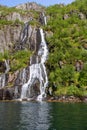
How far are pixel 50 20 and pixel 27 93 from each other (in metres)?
71.7

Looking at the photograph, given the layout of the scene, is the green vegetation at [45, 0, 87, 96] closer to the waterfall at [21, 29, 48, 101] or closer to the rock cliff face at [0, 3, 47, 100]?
the waterfall at [21, 29, 48, 101]

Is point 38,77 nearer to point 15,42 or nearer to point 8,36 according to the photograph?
point 15,42

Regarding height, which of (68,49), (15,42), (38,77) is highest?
(15,42)

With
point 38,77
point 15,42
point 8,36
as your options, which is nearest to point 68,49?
point 38,77

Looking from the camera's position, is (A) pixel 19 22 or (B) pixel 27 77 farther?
(A) pixel 19 22

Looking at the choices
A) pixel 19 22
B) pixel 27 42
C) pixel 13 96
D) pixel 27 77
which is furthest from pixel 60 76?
pixel 19 22

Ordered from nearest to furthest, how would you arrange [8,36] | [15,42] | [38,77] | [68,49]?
[38,77]
[68,49]
[15,42]
[8,36]

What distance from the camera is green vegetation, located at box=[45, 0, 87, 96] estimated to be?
11712 centimetres

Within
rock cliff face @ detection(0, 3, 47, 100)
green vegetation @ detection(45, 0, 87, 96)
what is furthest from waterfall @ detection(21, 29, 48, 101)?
green vegetation @ detection(45, 0, 87, 96)

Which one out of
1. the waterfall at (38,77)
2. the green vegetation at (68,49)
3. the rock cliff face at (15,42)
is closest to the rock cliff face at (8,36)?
the rock cliff face at (15,42)

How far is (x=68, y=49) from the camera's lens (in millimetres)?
139125

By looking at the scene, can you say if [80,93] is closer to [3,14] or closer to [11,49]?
[11,49]

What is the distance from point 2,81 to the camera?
120m

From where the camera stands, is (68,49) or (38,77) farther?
(68,49)
